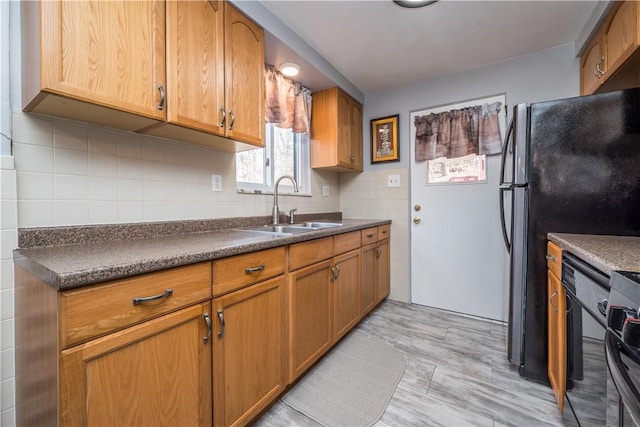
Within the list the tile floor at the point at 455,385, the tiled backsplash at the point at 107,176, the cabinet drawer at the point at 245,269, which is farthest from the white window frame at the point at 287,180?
the tile floor at the point at 455,385

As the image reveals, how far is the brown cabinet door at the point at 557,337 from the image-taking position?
1246 millimetres

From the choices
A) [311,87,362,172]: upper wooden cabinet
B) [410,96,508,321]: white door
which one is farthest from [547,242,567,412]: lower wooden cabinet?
[311,87,362,172]: upper wooden cabinet

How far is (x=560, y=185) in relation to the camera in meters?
1.46

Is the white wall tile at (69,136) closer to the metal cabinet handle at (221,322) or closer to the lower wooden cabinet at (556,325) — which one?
the metal cabinet handle at (221,322)

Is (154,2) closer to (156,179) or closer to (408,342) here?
(156,179)

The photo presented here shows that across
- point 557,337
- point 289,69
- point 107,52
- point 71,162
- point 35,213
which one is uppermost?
point 289,69

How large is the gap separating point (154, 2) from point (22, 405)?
162 cm

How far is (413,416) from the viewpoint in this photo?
1.36m

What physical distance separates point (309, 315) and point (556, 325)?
125cm

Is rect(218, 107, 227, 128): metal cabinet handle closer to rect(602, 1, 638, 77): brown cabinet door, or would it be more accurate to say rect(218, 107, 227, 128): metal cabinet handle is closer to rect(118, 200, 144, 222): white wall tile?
rect(118, 200, 144, 222): white wall tile

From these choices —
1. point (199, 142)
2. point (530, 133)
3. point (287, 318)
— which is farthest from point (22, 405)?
point (530, 133)

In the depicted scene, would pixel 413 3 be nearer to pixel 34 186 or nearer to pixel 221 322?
pixel 221 322

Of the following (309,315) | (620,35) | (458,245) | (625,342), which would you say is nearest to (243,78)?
Result: (309,315)

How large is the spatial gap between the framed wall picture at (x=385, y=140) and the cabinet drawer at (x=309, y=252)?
150cm
